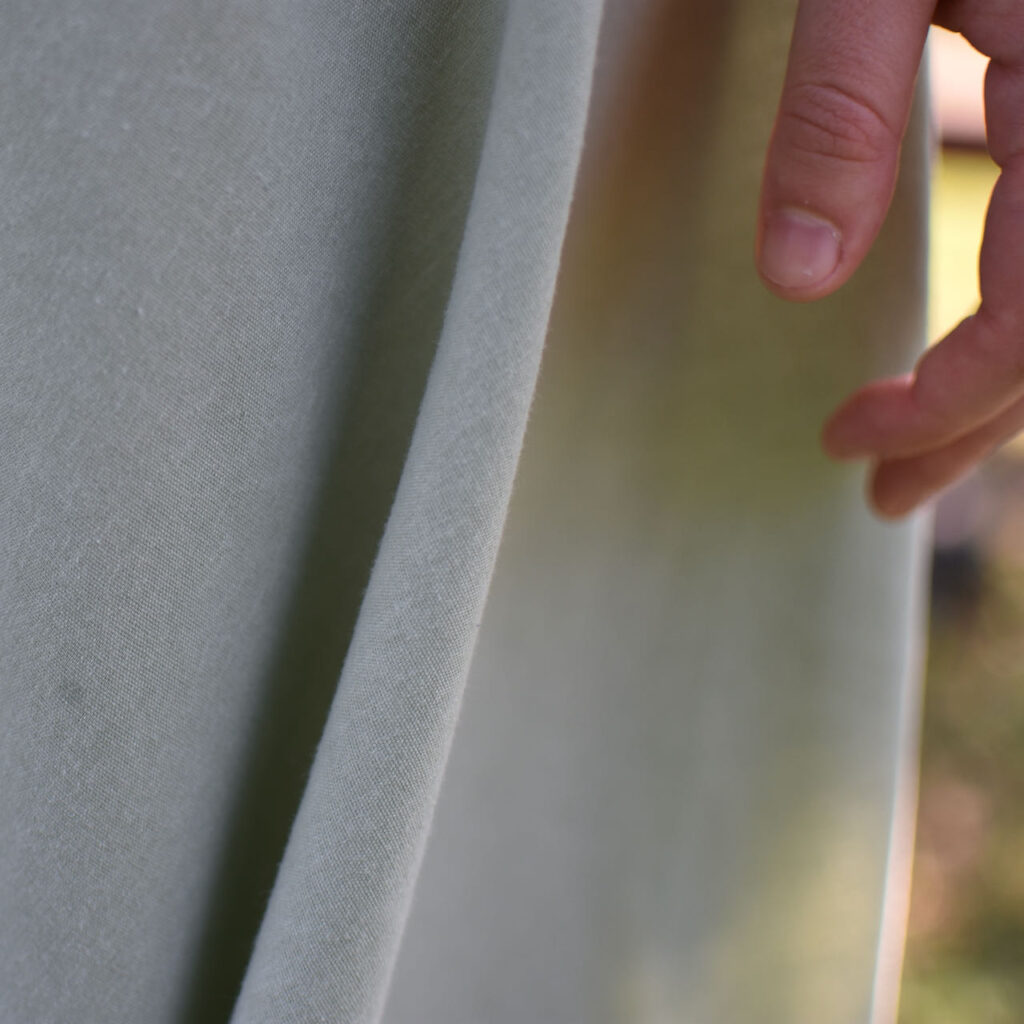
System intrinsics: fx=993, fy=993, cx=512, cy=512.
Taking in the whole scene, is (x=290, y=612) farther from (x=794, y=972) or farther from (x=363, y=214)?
(x=794, y=972)

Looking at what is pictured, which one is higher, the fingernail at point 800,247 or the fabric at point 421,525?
the fingernail at point 800,247

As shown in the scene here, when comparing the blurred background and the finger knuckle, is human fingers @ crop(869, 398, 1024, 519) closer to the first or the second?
the finger knuckle

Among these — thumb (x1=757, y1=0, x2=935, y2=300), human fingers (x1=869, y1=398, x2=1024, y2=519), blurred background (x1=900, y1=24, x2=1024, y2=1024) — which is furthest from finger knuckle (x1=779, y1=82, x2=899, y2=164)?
blurred background (x1=900, y1=24, x2=1024, y2=1024)

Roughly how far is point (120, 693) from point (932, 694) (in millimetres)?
1370

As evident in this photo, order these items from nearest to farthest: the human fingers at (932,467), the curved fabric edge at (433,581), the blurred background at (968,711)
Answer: the curved fabric edge at (433,581) → the human fingers at (932,467) → the blurred background at (968,711)

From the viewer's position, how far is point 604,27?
13.4 inches

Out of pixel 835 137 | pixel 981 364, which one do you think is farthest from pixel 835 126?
pixel 981 364

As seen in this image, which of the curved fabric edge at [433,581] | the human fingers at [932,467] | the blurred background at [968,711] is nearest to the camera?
the curved fabric edge at [433,581]

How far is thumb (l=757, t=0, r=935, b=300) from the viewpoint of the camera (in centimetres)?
32

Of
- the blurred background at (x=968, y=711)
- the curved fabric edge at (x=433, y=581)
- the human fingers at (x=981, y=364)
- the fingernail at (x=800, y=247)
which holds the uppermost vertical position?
the blurred background at (x=968, y=711)

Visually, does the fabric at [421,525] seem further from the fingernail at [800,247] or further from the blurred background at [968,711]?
the blurred background at [968,711]

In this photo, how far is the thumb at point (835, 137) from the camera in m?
0.32

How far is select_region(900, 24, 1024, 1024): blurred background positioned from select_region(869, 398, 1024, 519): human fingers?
66cm

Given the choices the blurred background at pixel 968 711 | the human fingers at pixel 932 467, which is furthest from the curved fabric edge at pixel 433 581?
the blurred background at pixel 968 711
